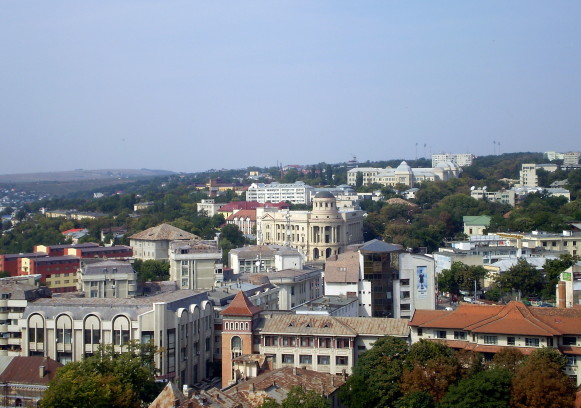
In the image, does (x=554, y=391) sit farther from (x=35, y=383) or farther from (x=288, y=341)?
(x=35, y=383)

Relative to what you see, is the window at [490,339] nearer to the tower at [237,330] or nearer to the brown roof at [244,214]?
the tower at [237,330]

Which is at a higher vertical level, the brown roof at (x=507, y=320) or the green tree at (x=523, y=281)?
the brown roof at (x=507, y=320)

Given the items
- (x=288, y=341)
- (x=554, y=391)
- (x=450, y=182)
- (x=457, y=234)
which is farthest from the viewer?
(x=450, y=182)

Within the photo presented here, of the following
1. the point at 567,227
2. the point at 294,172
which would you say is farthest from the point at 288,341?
the point at 294,172

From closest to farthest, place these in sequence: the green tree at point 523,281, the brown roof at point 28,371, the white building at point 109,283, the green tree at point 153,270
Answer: the brown roof at point 28,371 < the white building at point 109,283 < the green tree at point 523,281 < the green tree at point 153,270

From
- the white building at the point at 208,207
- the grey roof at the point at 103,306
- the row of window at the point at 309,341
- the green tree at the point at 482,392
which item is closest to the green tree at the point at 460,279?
the grey roof at the point at 103,306

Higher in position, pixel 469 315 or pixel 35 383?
pixel 469 315

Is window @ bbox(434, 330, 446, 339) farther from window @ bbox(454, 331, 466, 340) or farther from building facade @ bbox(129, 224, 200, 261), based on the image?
building facade @ bbox(129, 224, 200, 261)
